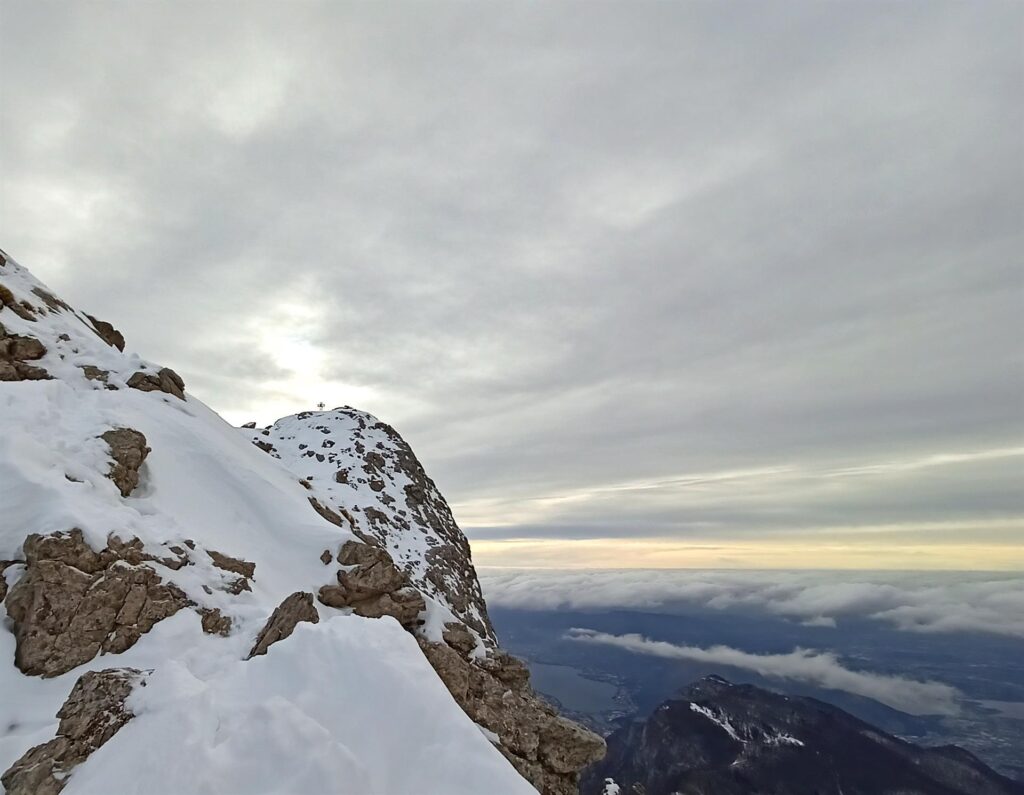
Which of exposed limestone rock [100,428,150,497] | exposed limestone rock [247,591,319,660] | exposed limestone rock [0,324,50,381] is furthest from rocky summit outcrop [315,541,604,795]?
exposed limestone rock [0,324,50,381]

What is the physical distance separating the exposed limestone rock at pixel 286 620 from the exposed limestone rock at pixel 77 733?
9.34 feet

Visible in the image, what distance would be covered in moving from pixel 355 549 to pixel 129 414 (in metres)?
8.74

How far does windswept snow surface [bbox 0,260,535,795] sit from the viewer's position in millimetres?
5883

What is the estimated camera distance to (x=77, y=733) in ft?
23.6

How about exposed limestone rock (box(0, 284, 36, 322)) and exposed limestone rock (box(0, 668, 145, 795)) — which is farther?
exposed limestone rock (box(0, 284, 36, 322))

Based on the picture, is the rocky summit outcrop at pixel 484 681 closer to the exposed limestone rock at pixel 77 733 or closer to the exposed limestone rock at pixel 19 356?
the exposed limestone rock at pixel 77 733

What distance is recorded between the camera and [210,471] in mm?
18781

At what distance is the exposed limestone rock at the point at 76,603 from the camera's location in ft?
33.6

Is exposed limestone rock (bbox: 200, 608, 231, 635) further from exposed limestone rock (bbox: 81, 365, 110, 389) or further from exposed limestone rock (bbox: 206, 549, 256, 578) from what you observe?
exposed limestone rock (bbox: 81, 365, 110, 389)

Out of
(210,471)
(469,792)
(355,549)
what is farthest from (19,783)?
(210,471)

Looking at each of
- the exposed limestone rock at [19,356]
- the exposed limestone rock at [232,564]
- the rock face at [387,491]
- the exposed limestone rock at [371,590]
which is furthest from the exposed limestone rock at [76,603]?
the rock face at [387,491]

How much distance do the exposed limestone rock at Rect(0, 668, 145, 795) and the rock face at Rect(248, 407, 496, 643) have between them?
2781 cm

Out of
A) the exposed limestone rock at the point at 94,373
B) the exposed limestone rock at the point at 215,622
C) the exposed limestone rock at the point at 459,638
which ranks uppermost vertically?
the exposed limestone rock at the point at 94,373

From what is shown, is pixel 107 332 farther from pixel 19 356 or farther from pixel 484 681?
pixel 484 681
